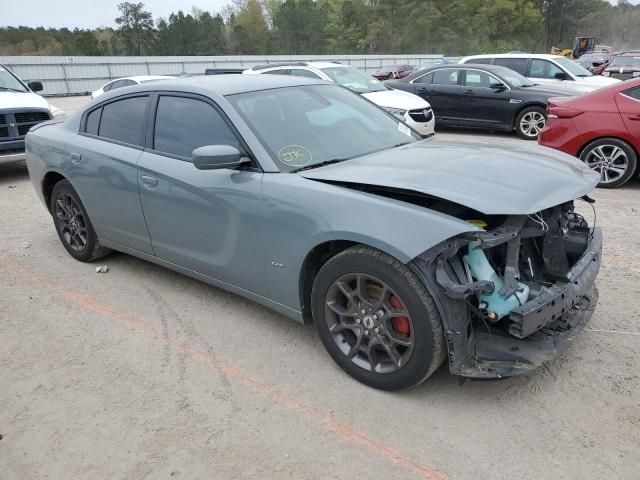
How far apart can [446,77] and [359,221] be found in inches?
394

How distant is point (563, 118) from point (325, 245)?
5441mm

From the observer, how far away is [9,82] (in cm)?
961

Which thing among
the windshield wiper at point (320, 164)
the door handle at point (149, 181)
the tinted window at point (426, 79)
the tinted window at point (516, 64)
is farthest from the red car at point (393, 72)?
the windshield wiper at point (320, 164)

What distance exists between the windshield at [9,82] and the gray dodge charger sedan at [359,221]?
6.59m

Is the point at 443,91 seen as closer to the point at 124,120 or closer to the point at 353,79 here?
the point at 353,79

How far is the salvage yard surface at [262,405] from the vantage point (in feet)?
8.13

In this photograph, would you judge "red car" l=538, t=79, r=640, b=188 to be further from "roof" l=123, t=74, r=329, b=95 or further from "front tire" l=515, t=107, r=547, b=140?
"roof" l=123, t=74, r=329, b=95

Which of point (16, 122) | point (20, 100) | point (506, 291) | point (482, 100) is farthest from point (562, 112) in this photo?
point (20, 100)

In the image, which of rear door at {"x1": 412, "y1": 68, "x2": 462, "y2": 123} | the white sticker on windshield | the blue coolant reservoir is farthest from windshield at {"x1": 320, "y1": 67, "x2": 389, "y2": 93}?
the blue coolant reservoir

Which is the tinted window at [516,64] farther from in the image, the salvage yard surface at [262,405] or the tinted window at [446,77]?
the salvage yard surface at [262,405]

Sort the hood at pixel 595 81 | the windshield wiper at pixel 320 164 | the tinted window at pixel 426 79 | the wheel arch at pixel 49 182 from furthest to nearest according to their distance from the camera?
1. the tinted window at pixel 426 79
2. the hood at pixel 595 81
3. the wheel arch at pixel 49 182
4. the windshield wiper at pixel 320 164

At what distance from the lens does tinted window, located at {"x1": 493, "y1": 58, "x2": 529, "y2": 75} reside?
1278cm

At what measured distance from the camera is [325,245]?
9.85 feet

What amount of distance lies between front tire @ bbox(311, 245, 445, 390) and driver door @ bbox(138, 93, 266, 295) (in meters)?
0.57
